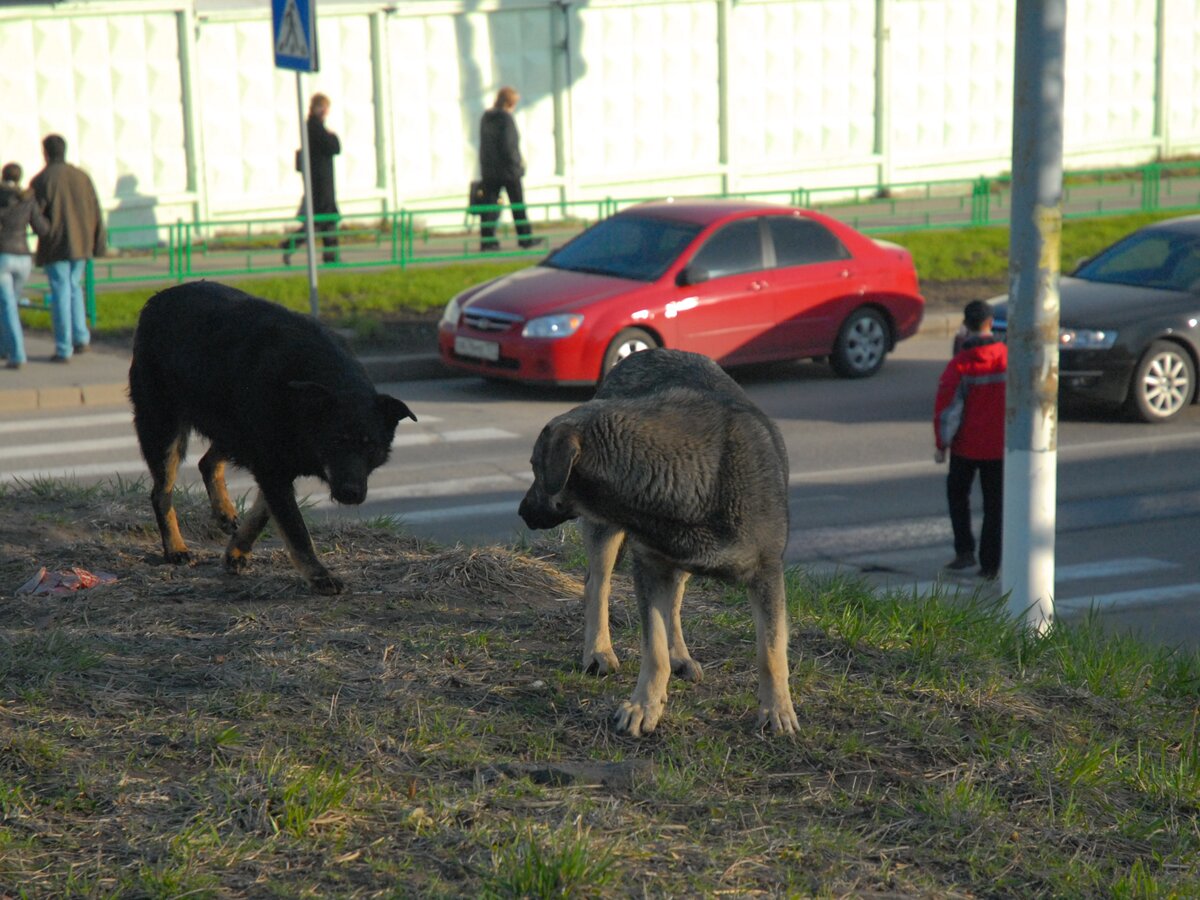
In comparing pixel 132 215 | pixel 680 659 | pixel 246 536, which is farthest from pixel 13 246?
pixel 680 659

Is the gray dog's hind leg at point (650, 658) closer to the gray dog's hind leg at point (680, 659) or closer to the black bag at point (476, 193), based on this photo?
the gray dog's hind leg at point (680, 659)

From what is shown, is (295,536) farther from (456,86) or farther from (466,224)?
(456,86)

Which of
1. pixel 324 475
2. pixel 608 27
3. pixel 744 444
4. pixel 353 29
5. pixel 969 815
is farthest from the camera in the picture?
pixel 608 27

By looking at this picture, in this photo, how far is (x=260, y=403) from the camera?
6.30 metres

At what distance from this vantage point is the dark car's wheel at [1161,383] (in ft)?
45.8

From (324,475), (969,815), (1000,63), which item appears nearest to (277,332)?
(324,475)

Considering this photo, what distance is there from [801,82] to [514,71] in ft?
16.9

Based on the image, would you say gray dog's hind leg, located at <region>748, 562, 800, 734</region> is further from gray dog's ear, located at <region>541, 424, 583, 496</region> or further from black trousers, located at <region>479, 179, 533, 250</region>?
black trousers, located at <region>479, 179, 533, 250</region>

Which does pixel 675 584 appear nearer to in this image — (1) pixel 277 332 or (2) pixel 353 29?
(1) pixel 277 332

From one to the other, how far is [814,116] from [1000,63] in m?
3.89

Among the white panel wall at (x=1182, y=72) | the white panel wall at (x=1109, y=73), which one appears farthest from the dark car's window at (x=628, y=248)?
the white panel wall at (x=1182, y=72)

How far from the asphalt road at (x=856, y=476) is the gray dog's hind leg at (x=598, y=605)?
95.3 inches

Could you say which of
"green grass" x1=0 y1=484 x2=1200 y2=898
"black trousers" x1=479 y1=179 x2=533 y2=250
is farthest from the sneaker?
"black trousers" x1=479 y1=179 x2=533 y2=250

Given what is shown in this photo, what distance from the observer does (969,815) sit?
477 cm
